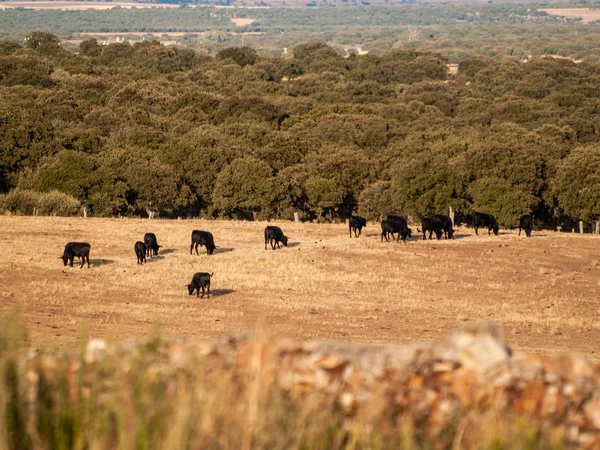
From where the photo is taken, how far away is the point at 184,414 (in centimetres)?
661

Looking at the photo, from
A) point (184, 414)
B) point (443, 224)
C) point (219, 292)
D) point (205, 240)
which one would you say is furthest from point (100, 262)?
point (184, 414)

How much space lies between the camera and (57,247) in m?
35.6

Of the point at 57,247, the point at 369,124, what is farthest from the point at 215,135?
the point at 57,247

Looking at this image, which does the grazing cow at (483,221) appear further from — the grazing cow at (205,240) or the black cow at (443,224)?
the grazing cow at (205,240)

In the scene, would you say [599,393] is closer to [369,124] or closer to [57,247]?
[57,247]

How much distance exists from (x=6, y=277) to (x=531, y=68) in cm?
13451

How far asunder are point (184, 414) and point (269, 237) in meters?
30.3

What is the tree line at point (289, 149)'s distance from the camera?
56438 mm

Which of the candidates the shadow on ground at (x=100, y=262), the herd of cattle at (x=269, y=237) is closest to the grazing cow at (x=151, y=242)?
the herd of cattle at (x=269, y=237)

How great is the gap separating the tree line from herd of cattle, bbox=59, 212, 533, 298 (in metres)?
10.5

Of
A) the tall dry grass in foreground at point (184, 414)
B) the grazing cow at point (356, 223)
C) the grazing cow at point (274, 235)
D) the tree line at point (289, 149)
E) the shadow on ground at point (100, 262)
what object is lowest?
the shadow on ground at point (100, 262)

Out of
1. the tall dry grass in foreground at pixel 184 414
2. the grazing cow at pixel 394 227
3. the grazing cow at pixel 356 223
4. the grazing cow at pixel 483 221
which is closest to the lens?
the tall dry grass in foreground at pixel 184 414

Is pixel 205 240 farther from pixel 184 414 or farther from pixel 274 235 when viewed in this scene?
pixel 184 414

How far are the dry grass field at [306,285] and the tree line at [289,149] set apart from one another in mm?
13097
